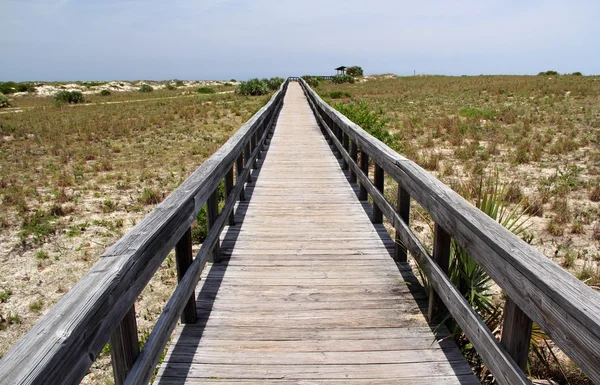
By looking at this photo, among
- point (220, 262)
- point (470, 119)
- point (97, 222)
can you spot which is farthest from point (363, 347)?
point (470, 119)

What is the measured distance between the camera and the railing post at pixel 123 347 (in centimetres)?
204

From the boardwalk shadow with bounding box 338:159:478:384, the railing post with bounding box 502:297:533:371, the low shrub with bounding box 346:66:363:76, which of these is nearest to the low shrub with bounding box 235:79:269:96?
the boardwalk shadow with bounding box 338:159:478:384

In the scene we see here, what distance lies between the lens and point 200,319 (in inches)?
133

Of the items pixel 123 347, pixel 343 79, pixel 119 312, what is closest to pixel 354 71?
pixel 343 79

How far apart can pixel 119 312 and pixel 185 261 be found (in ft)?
4.54

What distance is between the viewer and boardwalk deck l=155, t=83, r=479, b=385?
2762mm

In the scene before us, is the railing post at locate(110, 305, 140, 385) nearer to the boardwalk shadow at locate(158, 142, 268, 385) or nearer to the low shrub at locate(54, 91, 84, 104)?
the boardwalk shadow at locate(158, 142, 268, 385)

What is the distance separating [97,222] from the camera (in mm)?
7578

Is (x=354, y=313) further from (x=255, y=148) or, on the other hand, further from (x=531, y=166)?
(x=531, y=166)

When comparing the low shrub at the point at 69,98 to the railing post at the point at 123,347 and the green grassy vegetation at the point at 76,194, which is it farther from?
the railing post at the point at 123,347

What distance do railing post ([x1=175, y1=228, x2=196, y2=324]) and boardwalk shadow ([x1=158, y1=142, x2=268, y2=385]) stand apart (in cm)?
6

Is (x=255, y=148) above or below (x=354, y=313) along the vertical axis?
above

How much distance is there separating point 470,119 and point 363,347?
16182 mm

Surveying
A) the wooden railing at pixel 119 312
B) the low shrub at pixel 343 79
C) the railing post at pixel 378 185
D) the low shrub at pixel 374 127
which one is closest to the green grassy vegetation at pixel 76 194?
the wooden railing at pixel 119 312
